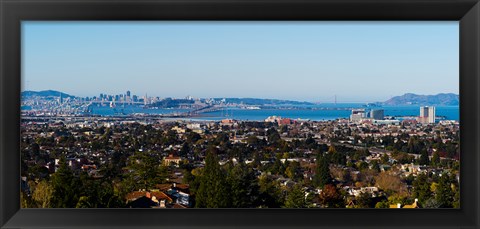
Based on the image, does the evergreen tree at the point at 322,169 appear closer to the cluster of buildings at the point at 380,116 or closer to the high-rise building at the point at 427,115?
the cluster of buildings at the point at 380,116

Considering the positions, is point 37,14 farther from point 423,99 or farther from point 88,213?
point 423,99

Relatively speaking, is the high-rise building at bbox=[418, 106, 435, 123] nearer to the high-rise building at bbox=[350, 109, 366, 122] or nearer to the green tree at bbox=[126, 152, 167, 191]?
the high-rise building at bbox=[350, 109, 366, 122]

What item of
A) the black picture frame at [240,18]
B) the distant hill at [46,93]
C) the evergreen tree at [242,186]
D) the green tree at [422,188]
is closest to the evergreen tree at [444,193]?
the green tree at [422,188]

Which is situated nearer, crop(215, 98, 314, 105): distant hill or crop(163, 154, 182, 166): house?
crop(163, 154, 182, 166): house

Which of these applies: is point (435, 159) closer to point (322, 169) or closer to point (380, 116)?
point (380, 116)

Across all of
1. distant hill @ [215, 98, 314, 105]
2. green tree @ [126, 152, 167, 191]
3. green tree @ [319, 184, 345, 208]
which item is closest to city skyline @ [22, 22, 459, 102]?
distant hill @ [215, 98, 314, 105]

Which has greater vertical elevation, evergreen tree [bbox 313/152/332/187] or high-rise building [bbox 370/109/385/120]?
high-rise building [bbox 370/109/385/120]

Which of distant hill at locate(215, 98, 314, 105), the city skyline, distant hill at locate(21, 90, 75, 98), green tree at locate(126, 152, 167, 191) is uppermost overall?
the city skyline
